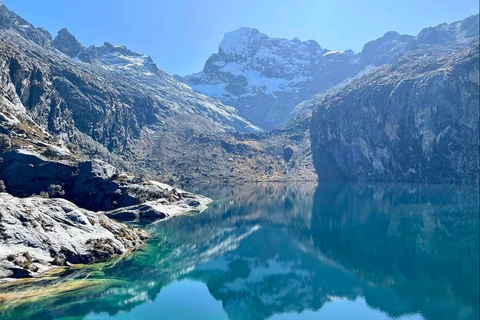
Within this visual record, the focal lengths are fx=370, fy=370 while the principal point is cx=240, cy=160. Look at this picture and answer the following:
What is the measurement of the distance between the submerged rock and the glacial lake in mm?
2904

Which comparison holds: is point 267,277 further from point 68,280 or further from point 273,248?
point 68,280

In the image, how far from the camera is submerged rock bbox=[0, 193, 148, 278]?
45.6m

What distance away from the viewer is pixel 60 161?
9581cm

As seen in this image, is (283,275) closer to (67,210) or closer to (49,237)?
(49,237)

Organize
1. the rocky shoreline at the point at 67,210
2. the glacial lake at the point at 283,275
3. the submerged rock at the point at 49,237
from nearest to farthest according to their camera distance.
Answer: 1. the glacial lake at the point at 283,275
2. the submerged rock at the point at 49,237
3. the rocky shoreline at the point at 67,210

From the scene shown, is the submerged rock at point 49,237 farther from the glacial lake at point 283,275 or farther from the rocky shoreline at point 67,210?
the glacial lake at point 283,275

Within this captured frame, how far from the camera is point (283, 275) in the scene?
5775 cm

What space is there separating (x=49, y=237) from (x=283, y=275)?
1363 inches

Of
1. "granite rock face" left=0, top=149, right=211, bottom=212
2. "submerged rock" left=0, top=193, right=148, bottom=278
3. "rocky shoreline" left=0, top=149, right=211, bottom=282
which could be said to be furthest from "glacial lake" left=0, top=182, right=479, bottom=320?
"granite rock face" left=0, top=149, right=211, bottom=212

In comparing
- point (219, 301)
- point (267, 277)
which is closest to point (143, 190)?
point (267, 277)

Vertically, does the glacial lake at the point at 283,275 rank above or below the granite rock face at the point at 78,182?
below

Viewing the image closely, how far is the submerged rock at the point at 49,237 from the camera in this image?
45.6 meters

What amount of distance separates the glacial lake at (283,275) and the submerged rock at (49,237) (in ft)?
9.53

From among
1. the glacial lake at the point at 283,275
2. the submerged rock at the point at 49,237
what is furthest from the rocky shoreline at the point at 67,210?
the glacial lake at the point at 283,275
